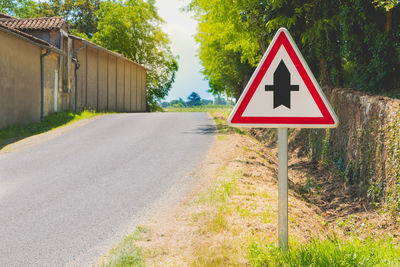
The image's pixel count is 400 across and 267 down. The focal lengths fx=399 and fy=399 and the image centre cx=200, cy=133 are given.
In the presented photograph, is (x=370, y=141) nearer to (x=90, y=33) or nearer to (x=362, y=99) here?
(x=362, y=99)

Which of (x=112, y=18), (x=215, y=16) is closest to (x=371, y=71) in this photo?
(x=215, y=16)

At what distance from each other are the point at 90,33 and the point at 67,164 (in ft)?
151

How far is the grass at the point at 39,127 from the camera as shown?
15.5m

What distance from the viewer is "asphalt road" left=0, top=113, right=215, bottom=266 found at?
16.2 ft

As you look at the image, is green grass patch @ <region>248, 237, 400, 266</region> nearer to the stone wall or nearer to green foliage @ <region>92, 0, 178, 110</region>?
the stone wall

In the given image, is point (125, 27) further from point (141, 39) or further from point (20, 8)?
point (20, 8)

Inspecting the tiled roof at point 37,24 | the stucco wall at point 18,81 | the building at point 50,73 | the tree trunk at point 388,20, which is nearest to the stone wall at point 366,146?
the tree trunk at point 388,20

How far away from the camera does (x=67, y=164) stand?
10.2 metres

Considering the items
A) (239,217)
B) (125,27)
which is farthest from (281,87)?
(125,27)

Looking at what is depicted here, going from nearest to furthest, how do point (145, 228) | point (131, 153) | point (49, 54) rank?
point (145, 228) < point (131, 153) < point (49, 54)

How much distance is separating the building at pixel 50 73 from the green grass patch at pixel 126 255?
14146 millimetres

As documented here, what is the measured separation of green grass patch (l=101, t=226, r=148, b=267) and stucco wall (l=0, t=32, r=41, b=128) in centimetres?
1414

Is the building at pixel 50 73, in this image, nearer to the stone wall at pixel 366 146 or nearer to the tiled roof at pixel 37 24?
the tiled roof at pixel 37 24

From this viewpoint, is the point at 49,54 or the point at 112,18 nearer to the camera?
the point at 49,54
